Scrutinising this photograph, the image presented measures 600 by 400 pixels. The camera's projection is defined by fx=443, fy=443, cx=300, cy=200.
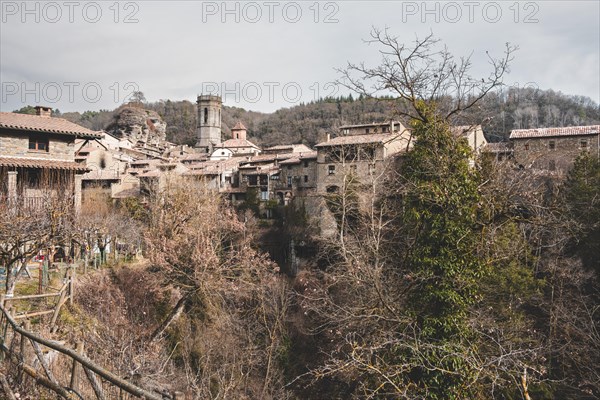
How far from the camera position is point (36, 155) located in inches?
924

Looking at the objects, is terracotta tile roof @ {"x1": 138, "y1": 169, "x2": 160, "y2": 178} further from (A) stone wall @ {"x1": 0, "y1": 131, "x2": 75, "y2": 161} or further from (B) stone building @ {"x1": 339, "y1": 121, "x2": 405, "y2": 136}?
(B) stone building @ {"x1": 339, "y1": 121, "x2": 405, "y2": 136}

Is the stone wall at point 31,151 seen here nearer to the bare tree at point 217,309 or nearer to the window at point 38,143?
the window at point 38,143

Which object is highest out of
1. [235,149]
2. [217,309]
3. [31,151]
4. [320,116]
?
[320,116]

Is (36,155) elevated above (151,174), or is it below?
above

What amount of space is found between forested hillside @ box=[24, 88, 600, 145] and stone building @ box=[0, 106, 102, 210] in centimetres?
4338

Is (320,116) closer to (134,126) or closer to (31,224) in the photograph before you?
(134,126)

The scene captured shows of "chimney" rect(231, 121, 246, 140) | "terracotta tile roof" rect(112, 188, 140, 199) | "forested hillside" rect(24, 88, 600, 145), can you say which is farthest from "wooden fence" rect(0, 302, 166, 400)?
"chimney" rect(231, 121, 246, 140)

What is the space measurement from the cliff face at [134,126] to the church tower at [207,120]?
8.94 metres

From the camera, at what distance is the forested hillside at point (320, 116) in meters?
77.8

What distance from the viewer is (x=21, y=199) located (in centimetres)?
1958

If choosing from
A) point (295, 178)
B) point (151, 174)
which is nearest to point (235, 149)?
point (151, 174)

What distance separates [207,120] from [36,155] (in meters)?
63.4

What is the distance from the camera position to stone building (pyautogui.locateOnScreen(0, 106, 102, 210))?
21.8 m

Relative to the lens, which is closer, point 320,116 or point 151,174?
point 151,174
